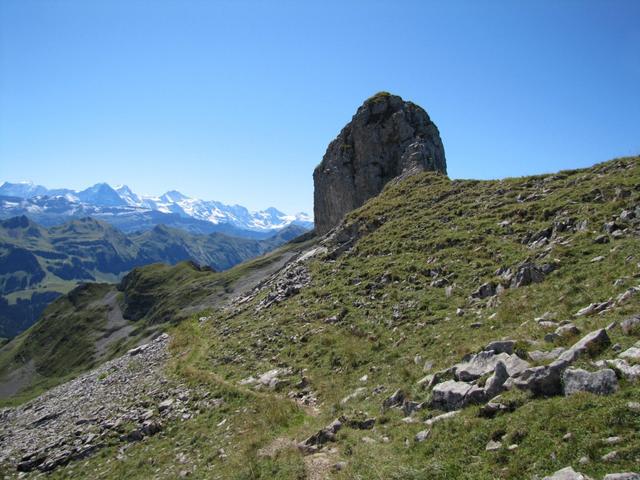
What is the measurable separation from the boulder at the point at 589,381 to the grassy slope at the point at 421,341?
298 millimetres

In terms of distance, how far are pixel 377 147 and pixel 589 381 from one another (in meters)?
77.7

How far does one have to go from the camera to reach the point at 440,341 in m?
21.7

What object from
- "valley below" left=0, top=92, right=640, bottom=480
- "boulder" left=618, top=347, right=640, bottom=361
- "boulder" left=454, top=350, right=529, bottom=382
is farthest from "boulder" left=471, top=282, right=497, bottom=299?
"boulder" left=618, top=347, right=640, bottom=361

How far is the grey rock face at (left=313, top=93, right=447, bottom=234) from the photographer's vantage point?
270ft

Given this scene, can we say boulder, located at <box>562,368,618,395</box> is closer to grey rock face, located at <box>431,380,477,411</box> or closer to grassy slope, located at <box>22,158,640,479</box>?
grassy slope, located at <box>22,158,640,479</box>

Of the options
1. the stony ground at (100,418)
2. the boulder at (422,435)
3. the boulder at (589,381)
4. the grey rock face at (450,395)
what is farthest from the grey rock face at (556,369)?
the stony ground at (100,418)

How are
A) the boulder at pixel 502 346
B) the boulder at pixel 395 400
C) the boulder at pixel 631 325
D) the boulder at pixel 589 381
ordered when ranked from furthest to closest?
the boulder at pixel 395 400 → the boulder at pixel 502 346 → the boulder at pixel 631 325 → the boulder at pixel 589 381

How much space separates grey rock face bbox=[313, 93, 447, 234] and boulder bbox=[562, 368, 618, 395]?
213 ft

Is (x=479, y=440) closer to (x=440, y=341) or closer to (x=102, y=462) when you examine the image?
(x=440, y=341)

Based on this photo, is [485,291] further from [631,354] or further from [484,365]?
[631,354]

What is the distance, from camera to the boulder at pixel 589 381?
37.7 ft

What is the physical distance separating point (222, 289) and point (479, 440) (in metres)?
194

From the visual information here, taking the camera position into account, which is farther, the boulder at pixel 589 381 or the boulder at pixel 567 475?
the boulder at pixel 589 381

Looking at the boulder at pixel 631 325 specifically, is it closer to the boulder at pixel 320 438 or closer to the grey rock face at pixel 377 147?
the boulder at pixel 320 438
